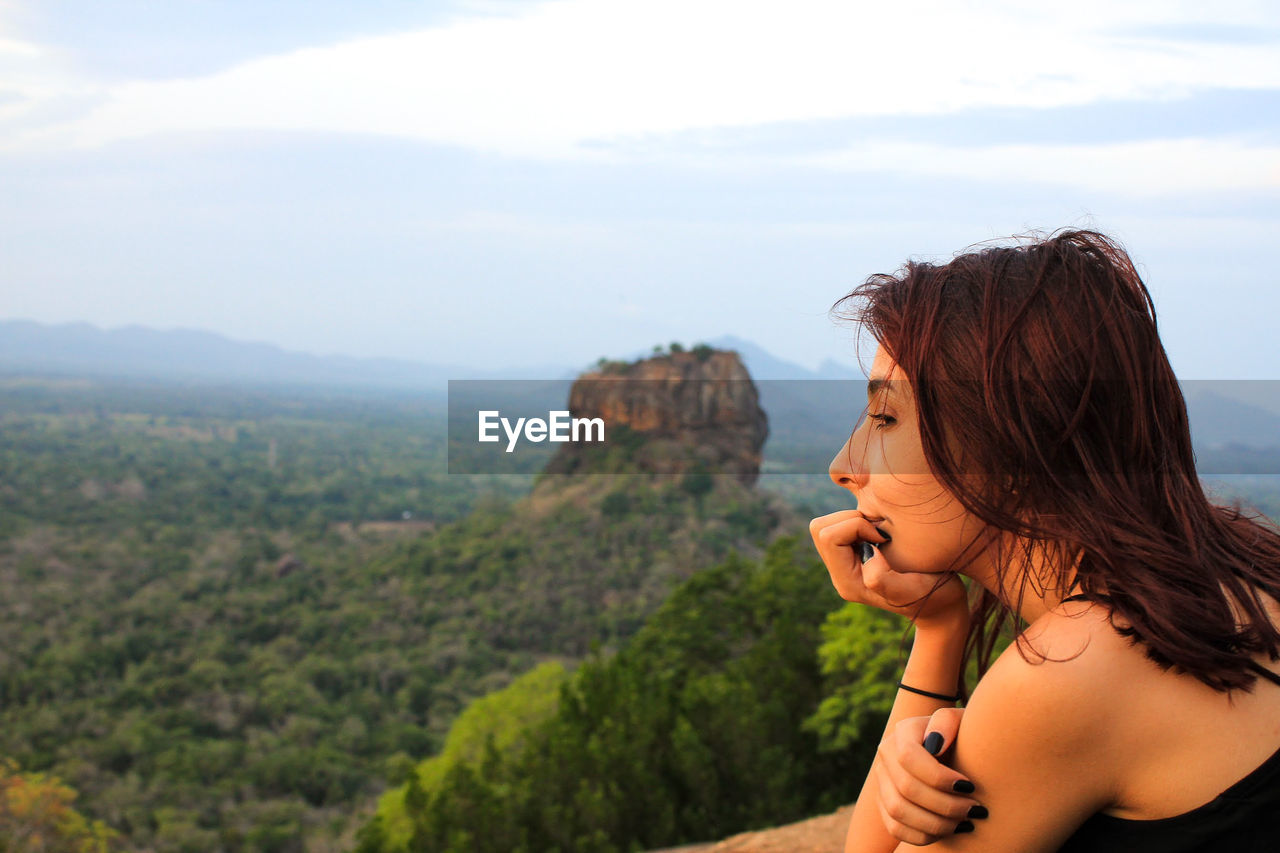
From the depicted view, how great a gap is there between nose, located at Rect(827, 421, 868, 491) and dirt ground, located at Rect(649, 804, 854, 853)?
412 cm

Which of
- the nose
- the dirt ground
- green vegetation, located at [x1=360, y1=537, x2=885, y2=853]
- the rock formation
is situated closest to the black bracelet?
the nose

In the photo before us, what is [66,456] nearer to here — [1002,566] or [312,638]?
[312,638]

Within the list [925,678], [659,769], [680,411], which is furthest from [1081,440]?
[680,411]

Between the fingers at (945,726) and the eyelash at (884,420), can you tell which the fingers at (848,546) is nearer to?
the eyelash at (884,420)

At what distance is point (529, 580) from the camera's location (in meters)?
39.8

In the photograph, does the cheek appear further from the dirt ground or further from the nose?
the dirt ground

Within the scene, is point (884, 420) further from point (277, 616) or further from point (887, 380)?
point (277, 616)

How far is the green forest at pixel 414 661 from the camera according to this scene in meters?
11.5

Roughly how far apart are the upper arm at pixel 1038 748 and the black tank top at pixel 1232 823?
0.24 ft

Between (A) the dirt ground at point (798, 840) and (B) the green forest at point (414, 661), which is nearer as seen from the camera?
(A) the dirt ground at point (798, 840)

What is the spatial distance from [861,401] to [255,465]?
3124 inches

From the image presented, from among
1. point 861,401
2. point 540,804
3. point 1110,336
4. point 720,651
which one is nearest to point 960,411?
point 1110,336

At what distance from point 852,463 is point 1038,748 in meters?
0.49

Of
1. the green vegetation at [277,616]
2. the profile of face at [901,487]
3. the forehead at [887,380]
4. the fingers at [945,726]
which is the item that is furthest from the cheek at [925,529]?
the green vegetation at [277,616]
